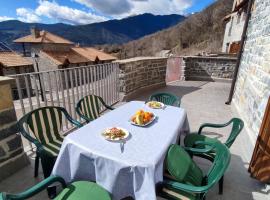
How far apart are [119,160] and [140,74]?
15.9ft

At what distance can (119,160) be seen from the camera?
4.94ft

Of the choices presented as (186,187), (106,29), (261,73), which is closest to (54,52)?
(261,73)

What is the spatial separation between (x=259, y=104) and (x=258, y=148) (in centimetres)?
94

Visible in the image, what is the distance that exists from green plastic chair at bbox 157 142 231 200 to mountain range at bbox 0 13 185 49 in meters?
98.0

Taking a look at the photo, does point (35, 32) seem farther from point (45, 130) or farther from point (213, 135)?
point (213, 135)

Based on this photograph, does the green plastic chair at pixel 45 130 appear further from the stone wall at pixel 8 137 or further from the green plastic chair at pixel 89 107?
the green plastic chair at pixel 89 107

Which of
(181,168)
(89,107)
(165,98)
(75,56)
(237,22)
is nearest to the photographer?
(181,168)

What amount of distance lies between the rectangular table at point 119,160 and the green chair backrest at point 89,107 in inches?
33.1

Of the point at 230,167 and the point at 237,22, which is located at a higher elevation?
the point at 237,22

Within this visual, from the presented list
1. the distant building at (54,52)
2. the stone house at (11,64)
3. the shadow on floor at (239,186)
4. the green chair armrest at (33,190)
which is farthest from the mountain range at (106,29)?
the green chair armrest at (33,190)

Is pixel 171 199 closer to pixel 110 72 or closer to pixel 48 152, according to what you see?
pixel 48 152

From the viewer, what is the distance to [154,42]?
3928 centimetres

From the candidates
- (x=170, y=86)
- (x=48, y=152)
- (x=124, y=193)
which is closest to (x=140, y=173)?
(x=124, y=193)

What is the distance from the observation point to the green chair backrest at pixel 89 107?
2.87m
